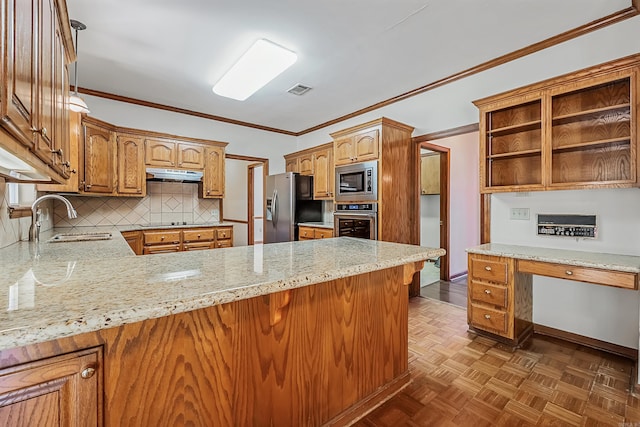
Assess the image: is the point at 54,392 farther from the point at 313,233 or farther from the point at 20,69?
the point at 313,233

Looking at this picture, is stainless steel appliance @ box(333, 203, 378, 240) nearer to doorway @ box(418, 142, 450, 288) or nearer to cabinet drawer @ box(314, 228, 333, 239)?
cabinet drawer @ box(314, 228, 333, 239)

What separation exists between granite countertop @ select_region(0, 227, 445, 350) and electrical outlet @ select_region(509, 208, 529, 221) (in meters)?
1.65

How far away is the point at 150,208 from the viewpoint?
13.7 feet

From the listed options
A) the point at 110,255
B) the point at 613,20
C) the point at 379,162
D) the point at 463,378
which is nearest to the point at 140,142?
the point at 110,255

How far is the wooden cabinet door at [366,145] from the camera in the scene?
3.39 metres

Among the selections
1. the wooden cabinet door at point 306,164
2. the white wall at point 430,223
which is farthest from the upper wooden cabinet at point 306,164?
the white wall at point 430,223

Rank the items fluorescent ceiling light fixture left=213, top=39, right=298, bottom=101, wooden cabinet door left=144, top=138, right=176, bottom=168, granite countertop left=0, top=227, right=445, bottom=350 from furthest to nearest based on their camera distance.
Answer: wooden cabinet door left=144, top=138, right=176, bottom=168, fluorescent ceiling light fixture left=213, top=39, right=298, bottom=101, granite countertop left=0, top=227, right=445, bottom=350

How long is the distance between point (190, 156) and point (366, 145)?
252cm

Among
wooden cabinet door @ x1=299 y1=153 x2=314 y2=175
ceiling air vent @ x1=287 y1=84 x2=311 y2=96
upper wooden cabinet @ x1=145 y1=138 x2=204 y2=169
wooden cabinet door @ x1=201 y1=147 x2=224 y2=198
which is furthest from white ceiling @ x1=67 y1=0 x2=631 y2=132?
wooden cabinet door @ x1=299 y1=153 x2=314 y2=175

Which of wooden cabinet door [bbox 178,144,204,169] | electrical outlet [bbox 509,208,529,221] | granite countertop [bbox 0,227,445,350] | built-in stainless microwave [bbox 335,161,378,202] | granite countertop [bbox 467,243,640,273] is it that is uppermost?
wooden cabinet door [bbox 178,144,204,169]

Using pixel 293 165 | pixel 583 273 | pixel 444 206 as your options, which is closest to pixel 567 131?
pixel 583 273

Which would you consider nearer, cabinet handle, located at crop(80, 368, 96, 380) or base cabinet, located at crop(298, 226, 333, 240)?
cabinet handle, located at crop(80, 368, 96, 380)

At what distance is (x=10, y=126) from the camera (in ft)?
2.58

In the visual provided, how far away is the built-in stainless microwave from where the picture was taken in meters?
3.42
